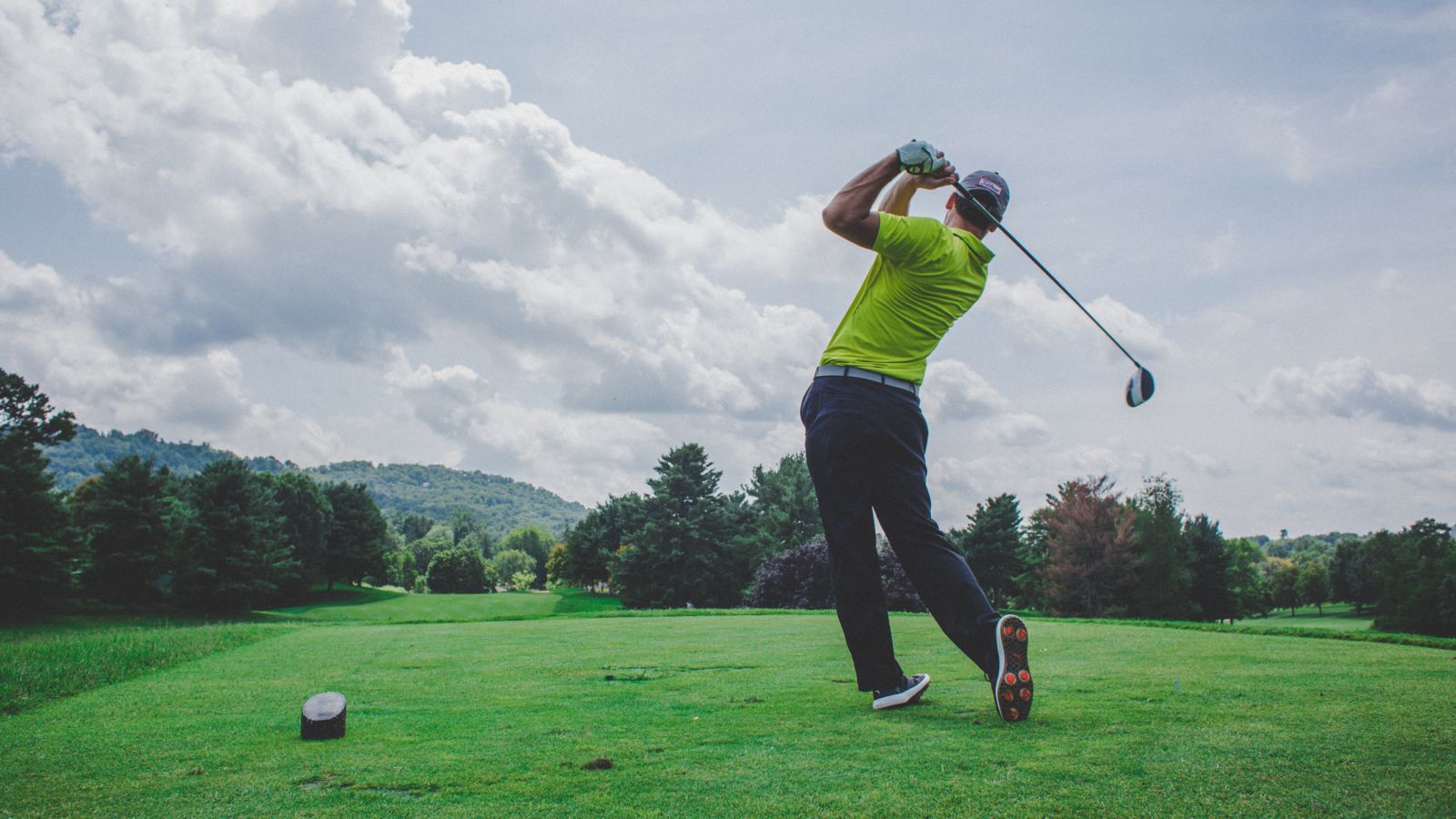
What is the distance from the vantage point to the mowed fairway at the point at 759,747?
233 centimetres

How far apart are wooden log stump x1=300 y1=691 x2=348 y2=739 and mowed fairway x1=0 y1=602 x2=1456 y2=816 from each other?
8 cm

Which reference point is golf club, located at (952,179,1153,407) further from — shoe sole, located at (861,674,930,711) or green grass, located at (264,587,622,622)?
green grass, located at (264,587,622,622)

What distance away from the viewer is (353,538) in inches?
2530

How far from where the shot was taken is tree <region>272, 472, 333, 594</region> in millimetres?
59125

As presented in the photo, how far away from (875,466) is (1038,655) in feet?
Answer: 14.0

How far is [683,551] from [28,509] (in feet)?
117

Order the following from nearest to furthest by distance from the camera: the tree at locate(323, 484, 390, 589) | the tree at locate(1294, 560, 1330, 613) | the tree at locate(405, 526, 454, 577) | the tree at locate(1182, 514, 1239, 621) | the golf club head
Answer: the golf club head, the tree at locate(1182, 514, 1239, 621), the tree at locate(323, 484, 390, 589), the tree at locate(1294, 560, 1330, 613), the tree at locate(405, 526, 454, 577)

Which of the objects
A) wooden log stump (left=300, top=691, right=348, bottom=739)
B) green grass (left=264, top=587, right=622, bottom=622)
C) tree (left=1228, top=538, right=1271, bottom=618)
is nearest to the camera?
wooden log stump (left=300, top=691, right=348, bottom=739)

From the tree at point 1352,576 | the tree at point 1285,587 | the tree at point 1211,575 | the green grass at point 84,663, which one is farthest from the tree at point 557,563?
the green grass at point 84,663

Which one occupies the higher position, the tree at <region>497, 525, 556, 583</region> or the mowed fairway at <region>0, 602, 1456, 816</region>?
the tree at <region>497, 525, 556, 583</region>

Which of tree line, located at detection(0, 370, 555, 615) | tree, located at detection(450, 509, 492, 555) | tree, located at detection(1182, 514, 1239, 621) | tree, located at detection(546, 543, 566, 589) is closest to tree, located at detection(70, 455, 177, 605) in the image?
tree line, located at detection(0, 370, 555, 615)

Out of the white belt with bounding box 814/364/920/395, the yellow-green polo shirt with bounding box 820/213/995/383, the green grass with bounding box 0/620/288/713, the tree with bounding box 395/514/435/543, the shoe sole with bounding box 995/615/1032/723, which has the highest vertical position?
the tree with bounding box 395/514/435/543

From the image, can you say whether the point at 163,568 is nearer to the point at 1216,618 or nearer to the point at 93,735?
the point at 93,735

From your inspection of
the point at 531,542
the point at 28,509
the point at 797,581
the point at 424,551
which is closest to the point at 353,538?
the point at 28,509
